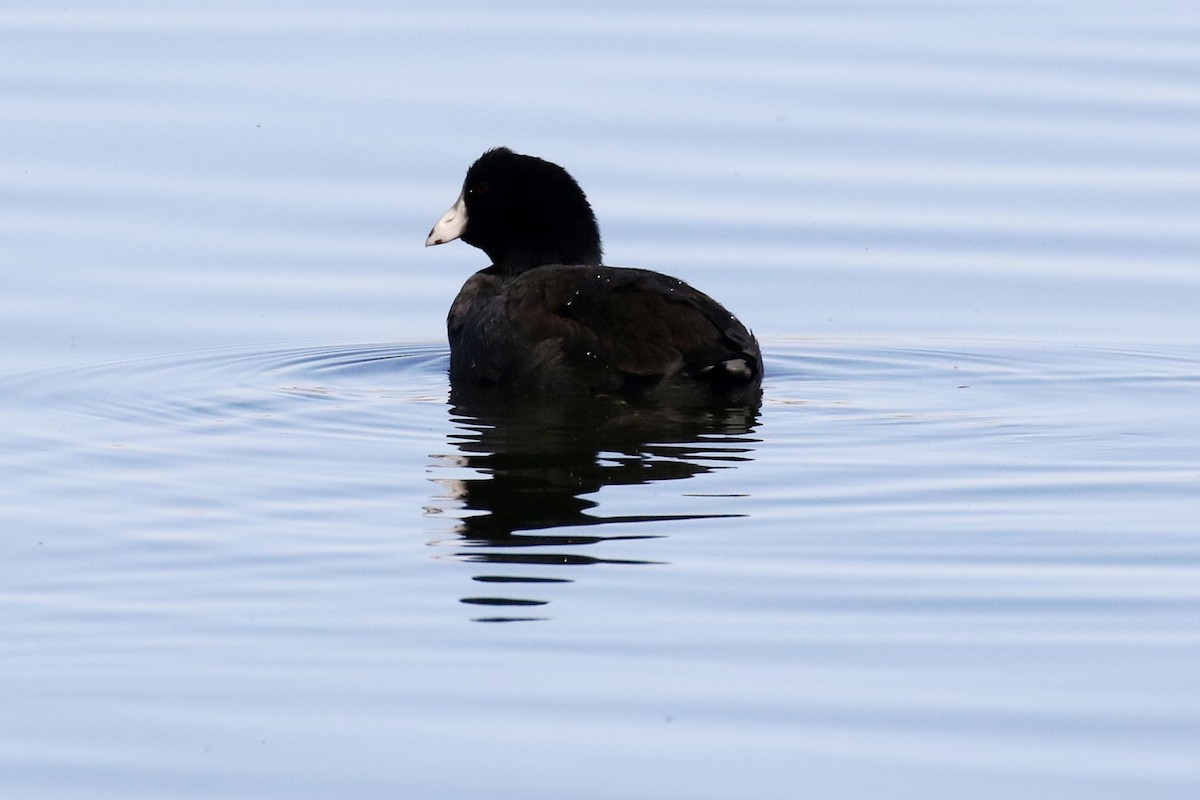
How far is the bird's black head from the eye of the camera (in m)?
11.6

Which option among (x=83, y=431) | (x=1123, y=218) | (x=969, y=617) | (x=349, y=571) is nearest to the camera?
(x=969, y=617)

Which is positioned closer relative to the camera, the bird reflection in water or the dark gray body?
the bird reflection in water

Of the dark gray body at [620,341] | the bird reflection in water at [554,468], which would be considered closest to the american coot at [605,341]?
the dark gray body at [620,341]

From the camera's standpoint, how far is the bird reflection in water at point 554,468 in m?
7.07

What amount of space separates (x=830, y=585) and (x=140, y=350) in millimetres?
5523

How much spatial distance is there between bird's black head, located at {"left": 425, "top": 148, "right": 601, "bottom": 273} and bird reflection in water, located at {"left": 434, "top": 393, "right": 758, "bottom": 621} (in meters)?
1.51

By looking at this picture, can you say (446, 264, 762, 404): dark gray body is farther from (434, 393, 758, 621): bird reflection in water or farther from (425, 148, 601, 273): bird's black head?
(425, 148, 601, 273): bird's black head

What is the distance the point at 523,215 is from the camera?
11781 mm

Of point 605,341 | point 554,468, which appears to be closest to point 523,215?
point 605,341

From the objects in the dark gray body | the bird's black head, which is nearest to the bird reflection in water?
the dark gray body

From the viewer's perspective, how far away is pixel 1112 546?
24.0ft

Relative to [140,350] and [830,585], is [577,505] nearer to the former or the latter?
[830,585]

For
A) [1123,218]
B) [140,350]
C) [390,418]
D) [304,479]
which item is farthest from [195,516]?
[1123,218]

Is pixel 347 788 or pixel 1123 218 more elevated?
pixel 1123 218
